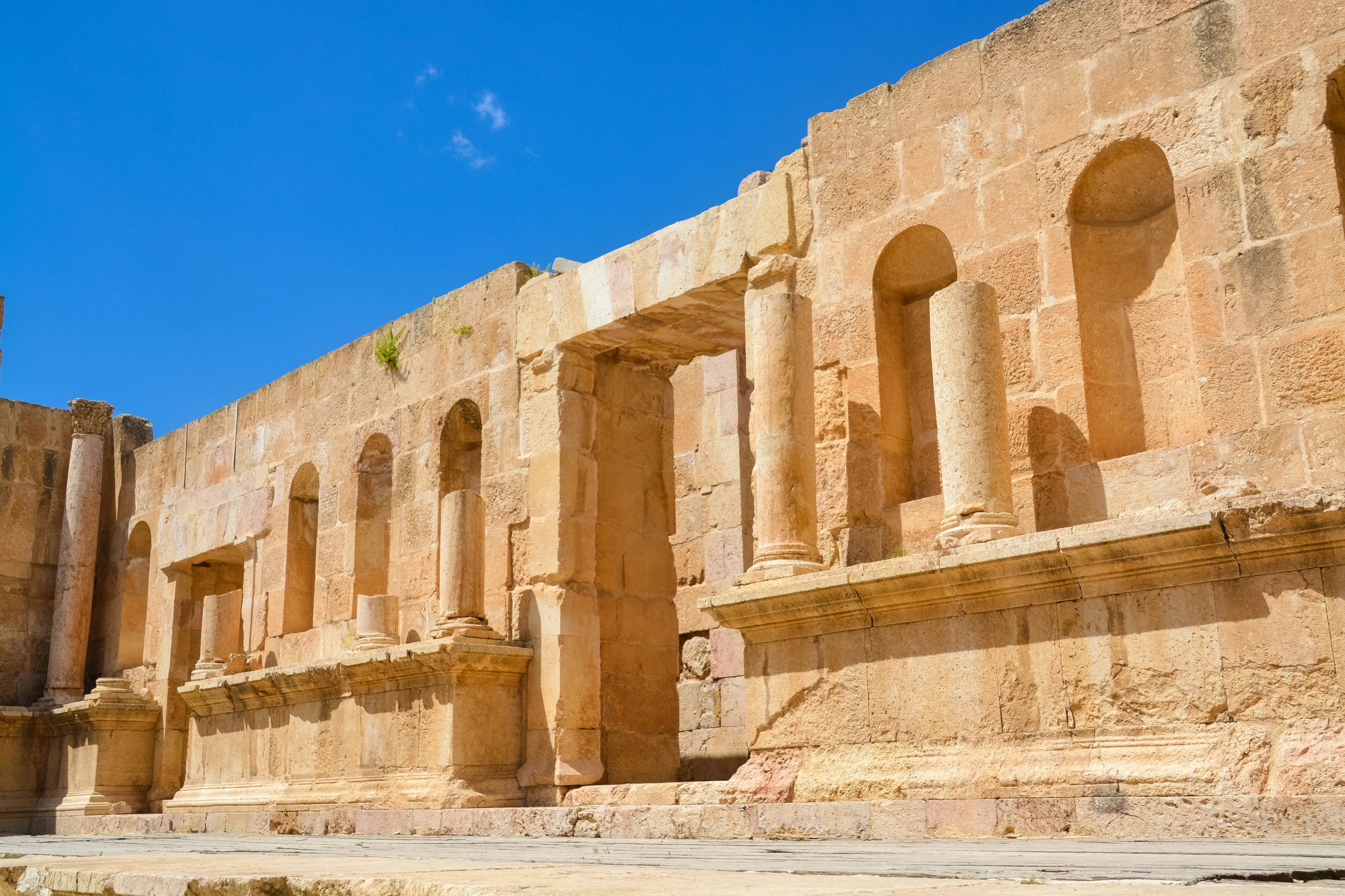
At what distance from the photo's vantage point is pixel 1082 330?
24.8 ft

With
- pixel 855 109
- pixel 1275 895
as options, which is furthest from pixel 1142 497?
pixel 1275 895

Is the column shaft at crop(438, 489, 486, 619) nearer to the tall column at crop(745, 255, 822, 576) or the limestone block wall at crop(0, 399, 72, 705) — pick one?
the tall column at crop(745, 255, 822, 576)

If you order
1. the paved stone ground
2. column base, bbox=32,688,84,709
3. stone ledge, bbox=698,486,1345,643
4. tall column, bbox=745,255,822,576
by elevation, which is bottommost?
the paved stone ground

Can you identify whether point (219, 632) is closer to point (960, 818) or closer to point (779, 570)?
point (779, 570)

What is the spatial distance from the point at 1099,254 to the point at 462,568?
17.3ft

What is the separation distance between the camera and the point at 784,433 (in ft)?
27.4

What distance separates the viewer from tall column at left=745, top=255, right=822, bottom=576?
8.15 meters

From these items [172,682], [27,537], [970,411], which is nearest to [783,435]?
[970,411]

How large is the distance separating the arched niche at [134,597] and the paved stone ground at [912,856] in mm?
9521

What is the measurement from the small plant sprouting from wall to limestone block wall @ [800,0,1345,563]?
5071 mm

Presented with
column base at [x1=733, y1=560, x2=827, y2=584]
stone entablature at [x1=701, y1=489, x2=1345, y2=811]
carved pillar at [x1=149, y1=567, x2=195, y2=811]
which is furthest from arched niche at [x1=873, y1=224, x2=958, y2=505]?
carved pillar at [x1=149, y1=567, x2=195, y2=811]

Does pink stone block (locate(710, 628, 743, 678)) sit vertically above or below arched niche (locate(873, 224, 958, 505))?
below

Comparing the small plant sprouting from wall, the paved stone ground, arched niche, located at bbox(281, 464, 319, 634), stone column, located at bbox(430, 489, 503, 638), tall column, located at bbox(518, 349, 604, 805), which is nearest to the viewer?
the paved stone ground

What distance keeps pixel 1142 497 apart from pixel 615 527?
15.5 ft
